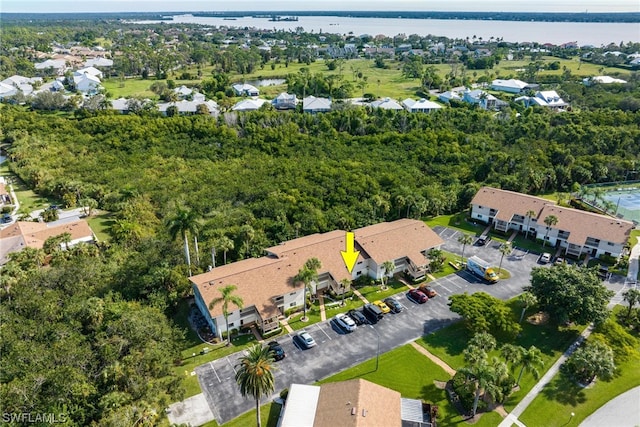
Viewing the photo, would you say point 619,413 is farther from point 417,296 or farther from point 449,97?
point 449,97

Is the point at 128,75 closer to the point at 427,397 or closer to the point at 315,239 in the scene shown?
the point at 315,239

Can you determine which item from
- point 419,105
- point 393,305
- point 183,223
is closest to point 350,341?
point 393,305

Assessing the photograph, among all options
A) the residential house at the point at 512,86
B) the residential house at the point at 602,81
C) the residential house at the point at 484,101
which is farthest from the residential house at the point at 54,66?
the residential house at the point at 602,81

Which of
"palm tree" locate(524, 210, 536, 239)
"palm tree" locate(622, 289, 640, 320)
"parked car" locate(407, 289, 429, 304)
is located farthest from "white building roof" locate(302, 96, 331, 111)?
"palm tree" locate(622, 289, 640, 320)

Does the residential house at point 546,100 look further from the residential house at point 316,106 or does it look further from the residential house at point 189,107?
the residential house at point 189,107

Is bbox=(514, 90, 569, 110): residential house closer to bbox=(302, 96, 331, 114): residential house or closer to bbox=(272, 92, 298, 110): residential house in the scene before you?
bbox=(302, 96, 331, 114): residential house
